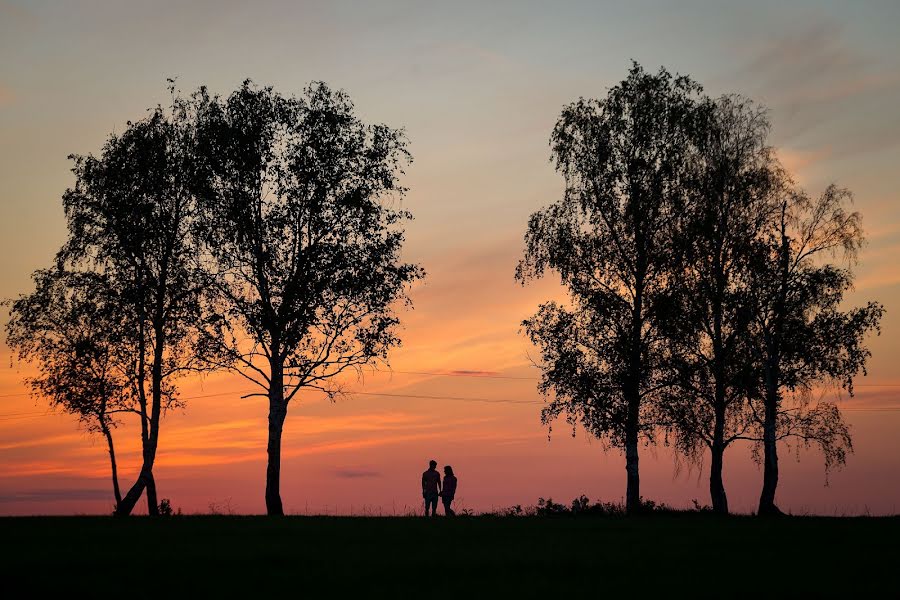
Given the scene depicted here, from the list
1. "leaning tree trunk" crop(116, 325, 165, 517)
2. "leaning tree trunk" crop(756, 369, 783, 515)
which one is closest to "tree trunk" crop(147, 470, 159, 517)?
"leaning tree trunk" crop(116, 325, 165, 517)

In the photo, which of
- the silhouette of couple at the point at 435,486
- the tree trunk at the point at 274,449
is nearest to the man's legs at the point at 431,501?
the silhouette of couple at the point at 435,486

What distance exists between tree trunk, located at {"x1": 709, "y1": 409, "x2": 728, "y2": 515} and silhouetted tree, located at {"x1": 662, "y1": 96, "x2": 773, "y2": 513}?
46mm

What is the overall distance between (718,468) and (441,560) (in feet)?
92.4

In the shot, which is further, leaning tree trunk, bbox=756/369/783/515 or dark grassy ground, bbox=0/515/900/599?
leaning tree trunk, bbox=756/369/783/515

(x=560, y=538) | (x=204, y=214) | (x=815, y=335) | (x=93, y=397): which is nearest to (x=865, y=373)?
(x=815, y=335)

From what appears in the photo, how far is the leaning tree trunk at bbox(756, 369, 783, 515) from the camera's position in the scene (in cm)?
4400

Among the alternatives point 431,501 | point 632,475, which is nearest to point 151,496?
point 431,501

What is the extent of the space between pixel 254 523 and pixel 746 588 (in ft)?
61.0

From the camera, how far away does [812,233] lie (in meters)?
45.6

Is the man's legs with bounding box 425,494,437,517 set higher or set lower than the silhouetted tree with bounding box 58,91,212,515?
lower

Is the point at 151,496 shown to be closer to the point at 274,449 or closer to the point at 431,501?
the point at 274,449

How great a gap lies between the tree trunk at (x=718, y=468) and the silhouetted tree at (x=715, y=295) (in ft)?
0.15

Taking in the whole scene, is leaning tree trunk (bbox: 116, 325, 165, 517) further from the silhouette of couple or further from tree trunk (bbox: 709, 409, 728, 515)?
tree trunk (bbox: 709, 409, 728, 515)

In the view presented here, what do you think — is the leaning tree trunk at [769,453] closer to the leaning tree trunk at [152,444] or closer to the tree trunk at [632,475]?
the tree trunk at [632,475]
